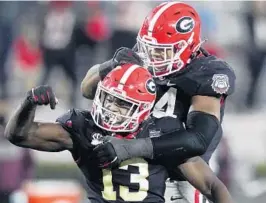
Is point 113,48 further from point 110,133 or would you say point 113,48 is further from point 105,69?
point 110,133

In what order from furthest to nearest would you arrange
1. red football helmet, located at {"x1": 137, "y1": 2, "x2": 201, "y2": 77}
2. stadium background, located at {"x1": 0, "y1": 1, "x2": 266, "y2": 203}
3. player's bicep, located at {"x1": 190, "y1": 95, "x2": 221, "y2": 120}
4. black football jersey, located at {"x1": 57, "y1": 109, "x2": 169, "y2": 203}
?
1. stadium background, located at {"x1": 0, "y1": 1, "x2": 266, "y2": 203}
2. red football helmet, located at {"x1": 137, "y1": 2, "x2": 201, "y2": 77}
3. player's bicep, located at {"x1": 190, "y1": 95, "x2": 221, "y2": 120}
4. black football jersey, located at {"x1": 57, "y1": 109, "x2": 169, "y2": 203}

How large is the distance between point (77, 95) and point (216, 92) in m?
4.93

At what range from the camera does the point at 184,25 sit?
4.22 meters

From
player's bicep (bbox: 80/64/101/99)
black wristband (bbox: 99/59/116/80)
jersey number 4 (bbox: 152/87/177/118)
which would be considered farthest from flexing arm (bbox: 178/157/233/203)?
player's bicep (bbox: 80/64/101/99)

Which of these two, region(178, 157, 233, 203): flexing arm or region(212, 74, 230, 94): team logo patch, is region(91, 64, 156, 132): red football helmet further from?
region(212, 74, 230, 94): team logo patch

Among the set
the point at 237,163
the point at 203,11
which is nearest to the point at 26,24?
the point at 203,11

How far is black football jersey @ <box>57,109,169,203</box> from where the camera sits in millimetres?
3688

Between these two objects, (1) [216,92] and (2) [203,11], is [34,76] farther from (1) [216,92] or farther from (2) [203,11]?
(1) [216,92]

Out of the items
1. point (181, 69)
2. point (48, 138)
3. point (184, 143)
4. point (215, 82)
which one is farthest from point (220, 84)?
point (48, 138)

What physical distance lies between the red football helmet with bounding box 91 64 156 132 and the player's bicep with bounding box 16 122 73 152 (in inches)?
5.1

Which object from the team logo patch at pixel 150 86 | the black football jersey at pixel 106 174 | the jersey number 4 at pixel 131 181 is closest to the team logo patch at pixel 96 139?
the black football jersey at pixel 106 174

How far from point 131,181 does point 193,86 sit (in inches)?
23.2

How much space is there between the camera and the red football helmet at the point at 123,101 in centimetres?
366

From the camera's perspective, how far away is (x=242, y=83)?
9375 mm
